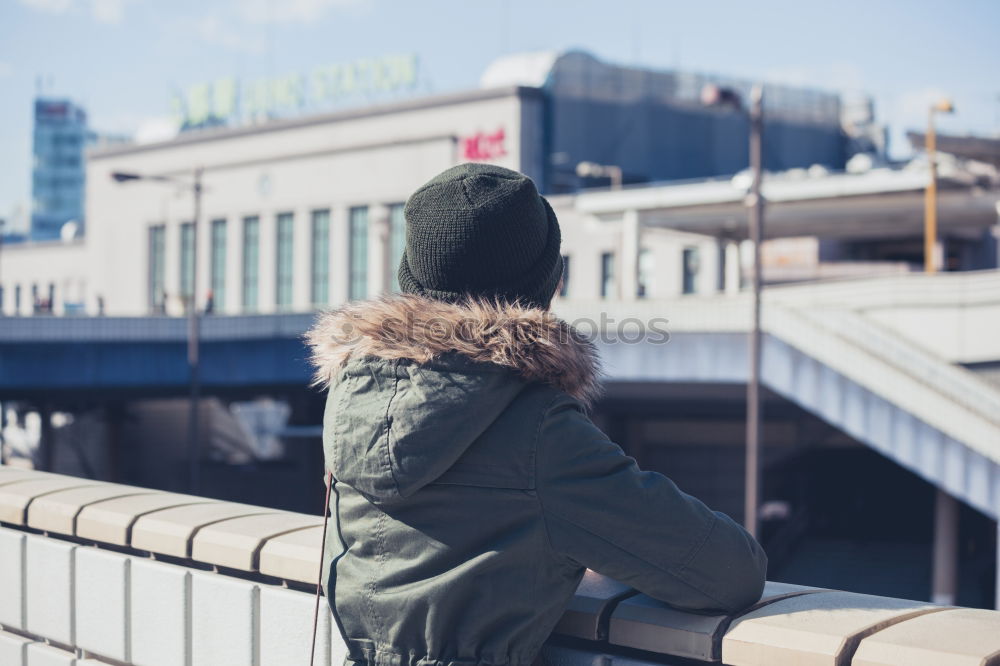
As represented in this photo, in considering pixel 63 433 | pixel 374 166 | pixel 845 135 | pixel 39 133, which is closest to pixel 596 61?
pixel 374 166

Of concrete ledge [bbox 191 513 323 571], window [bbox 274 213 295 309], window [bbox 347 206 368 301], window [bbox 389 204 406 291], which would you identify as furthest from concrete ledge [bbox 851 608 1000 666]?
window [bbox 274 213 295 309]

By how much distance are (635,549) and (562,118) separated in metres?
54.7

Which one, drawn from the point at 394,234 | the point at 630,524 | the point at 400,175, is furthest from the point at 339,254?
the point at 630,524

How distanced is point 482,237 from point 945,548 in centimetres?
2480

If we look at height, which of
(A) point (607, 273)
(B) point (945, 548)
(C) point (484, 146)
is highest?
(C) point (484, 146)

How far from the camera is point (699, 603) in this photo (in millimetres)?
2240

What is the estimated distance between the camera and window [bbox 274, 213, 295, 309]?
6144cm

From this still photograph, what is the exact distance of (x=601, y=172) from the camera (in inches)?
2046

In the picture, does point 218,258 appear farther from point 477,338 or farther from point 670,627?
point 670,627

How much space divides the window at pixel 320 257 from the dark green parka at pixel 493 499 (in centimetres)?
5757

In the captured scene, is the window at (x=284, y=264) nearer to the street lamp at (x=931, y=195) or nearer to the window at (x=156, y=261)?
the window at (x=156, y=261)

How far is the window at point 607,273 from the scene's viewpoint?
49969 millimetres

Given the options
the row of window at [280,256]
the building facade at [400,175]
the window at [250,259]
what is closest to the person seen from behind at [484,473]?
the building facade at [400,175]

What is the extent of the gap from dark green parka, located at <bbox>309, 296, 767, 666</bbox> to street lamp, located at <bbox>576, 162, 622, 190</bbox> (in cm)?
4754
